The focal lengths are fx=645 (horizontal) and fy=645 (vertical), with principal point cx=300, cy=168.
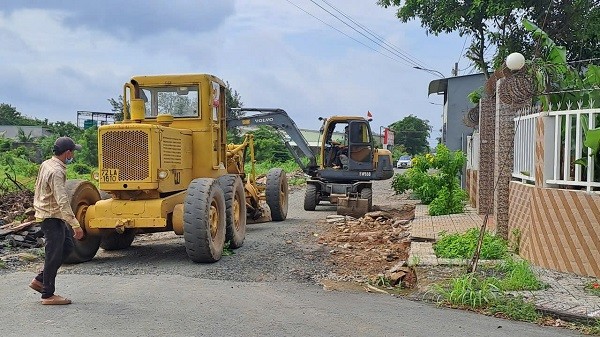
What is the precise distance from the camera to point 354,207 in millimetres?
16688

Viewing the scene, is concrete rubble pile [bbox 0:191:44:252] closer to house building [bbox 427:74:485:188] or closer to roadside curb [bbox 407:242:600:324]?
roadside curb [bbox 407:242:600:324]

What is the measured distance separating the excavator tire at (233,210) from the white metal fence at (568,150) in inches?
181

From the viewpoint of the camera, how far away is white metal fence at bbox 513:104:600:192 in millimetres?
8047

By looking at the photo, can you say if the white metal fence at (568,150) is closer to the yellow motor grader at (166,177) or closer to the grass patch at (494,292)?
the grass patch at (494,292)

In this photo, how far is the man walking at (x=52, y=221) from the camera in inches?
269

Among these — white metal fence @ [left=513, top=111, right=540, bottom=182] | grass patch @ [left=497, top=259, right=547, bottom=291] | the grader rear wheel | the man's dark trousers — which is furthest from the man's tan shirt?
the grader rear wheel

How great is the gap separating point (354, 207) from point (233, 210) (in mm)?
6706

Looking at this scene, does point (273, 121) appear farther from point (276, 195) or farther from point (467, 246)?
point (467, 246)

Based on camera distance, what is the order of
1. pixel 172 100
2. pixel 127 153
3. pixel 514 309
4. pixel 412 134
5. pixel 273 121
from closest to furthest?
pixel 514 309 → pixel 127 153 → pixel 172 100 → pixel 273 121 → pixel 412 134

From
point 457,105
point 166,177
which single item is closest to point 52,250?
point 166,177

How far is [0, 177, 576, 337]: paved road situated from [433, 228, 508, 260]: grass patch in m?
1.81

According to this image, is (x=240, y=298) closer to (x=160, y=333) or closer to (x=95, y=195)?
(x=160, y=333)

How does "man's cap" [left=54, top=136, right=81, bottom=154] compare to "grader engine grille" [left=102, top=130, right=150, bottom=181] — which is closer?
"man's cap" [left=54, top=136, right=81, bottom=154]

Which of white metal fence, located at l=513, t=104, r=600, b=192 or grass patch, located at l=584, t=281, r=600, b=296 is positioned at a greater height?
white metal fence, located at l=513, t=104, r=600, b=192
